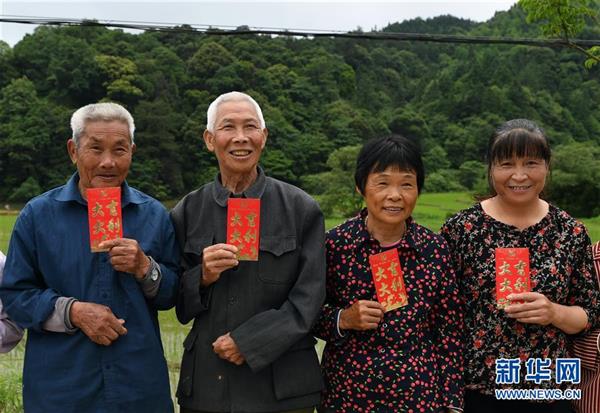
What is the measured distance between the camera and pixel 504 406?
314 centimetres

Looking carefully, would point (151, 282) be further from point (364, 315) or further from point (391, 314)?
point (391, 314)

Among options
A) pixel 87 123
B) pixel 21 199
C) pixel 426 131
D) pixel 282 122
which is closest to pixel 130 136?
pixel 87 123

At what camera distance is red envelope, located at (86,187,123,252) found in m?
2.89

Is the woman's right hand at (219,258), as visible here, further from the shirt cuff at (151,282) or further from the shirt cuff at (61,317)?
the shirt cuff at (61,317)

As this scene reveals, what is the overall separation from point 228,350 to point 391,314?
29.8 inches

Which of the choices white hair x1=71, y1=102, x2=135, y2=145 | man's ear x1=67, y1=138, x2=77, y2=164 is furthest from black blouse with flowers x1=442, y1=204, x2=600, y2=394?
man's ear x1=67, y1=138, x2=77, y2=164

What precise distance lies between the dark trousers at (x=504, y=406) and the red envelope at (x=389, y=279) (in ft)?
2.05

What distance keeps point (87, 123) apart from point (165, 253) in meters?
0.69

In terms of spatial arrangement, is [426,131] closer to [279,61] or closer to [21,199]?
[279,61]

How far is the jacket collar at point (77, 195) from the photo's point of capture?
3.04m

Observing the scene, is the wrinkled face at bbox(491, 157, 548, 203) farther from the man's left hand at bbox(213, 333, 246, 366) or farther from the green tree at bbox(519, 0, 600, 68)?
the green tree at bbox(519, 0, 600, 68)

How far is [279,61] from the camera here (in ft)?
163

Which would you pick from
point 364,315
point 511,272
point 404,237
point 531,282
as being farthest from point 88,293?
point 531,282

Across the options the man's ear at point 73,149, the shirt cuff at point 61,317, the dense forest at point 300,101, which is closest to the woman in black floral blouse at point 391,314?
the shirt cuff at point 61,317
